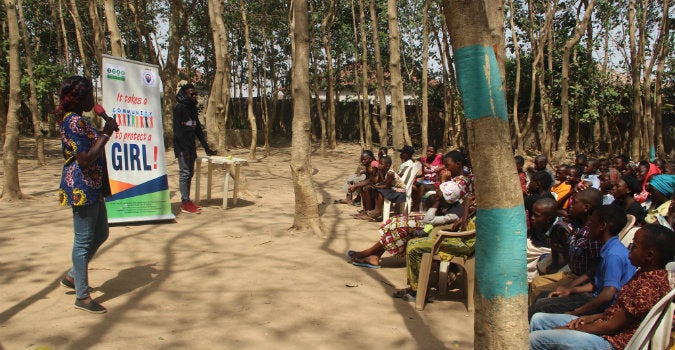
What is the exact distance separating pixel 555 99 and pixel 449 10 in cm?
2016

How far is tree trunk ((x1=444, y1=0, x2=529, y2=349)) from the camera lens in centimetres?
207

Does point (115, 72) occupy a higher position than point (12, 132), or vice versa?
point (115, 72)

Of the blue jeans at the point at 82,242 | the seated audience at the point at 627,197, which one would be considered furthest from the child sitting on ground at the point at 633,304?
the blue jeans at the point at 82,242

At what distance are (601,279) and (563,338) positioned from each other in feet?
2.04

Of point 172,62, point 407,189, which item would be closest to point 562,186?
point 407,189

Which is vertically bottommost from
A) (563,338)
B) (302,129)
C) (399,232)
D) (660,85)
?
(563,338)

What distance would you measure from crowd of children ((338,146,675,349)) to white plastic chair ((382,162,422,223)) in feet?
1.56

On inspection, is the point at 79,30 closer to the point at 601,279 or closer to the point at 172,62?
the point at 172,62

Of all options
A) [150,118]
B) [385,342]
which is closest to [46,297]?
[385,342]

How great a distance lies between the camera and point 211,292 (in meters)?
4.48

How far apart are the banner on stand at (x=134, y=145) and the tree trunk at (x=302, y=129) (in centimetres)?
175

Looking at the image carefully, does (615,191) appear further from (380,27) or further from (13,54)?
(380,27)

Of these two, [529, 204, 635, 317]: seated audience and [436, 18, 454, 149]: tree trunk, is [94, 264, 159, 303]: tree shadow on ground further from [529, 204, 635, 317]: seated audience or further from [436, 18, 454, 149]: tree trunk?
[436, 18, 454, 149]: tree trunk

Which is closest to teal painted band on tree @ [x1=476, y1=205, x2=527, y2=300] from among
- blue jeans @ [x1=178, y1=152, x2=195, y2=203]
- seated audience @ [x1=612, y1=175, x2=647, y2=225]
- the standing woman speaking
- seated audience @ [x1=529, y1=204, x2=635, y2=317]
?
seated audience @ [x1=529, y1=204, x2=635, y2=317]
